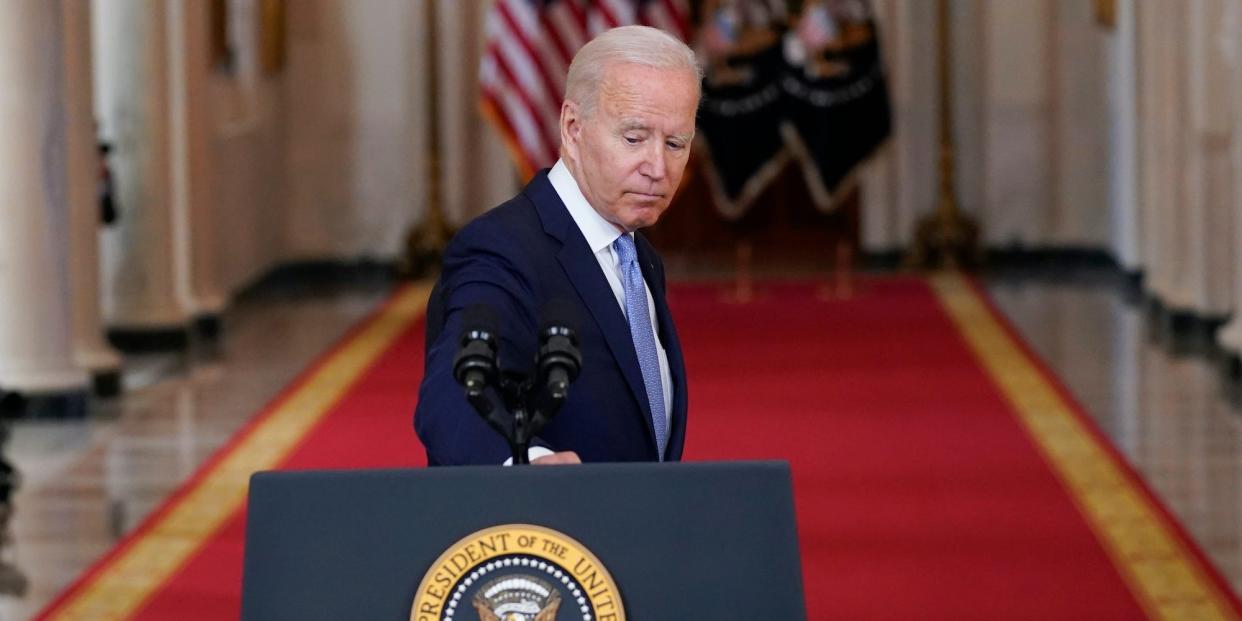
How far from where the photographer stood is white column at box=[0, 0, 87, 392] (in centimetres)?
1064

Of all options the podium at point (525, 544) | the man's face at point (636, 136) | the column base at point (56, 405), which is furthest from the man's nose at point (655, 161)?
the column base at point (56, 405)

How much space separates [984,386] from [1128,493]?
2.96m

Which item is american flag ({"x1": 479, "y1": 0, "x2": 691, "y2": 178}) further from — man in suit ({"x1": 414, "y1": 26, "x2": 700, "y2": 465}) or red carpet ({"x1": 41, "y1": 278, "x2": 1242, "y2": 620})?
man in suit ({"x1": 414, "y1": 26, "x2": 700, "y2": 465})

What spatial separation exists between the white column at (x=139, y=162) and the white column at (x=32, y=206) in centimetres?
226

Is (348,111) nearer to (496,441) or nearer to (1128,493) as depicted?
(1128,493)

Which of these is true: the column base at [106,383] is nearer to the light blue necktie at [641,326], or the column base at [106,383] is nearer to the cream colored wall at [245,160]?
the cream colored wall at [245,160]

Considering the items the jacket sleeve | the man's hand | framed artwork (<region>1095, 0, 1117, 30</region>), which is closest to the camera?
the man's hand

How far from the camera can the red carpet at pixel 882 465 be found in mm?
6926

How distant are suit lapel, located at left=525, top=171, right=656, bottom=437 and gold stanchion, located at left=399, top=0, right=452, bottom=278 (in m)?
14.3

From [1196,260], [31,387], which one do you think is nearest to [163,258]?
[31,387]

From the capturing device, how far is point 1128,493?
8516mm

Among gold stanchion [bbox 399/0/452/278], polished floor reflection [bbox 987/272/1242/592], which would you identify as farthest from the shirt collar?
gold stanchion [bbox 399/0/452/278]

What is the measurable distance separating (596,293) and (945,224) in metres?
14.6

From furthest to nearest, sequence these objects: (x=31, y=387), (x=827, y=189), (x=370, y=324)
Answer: (x=827, y=189)
(x=370, y=324)
(x=31, y=387)
